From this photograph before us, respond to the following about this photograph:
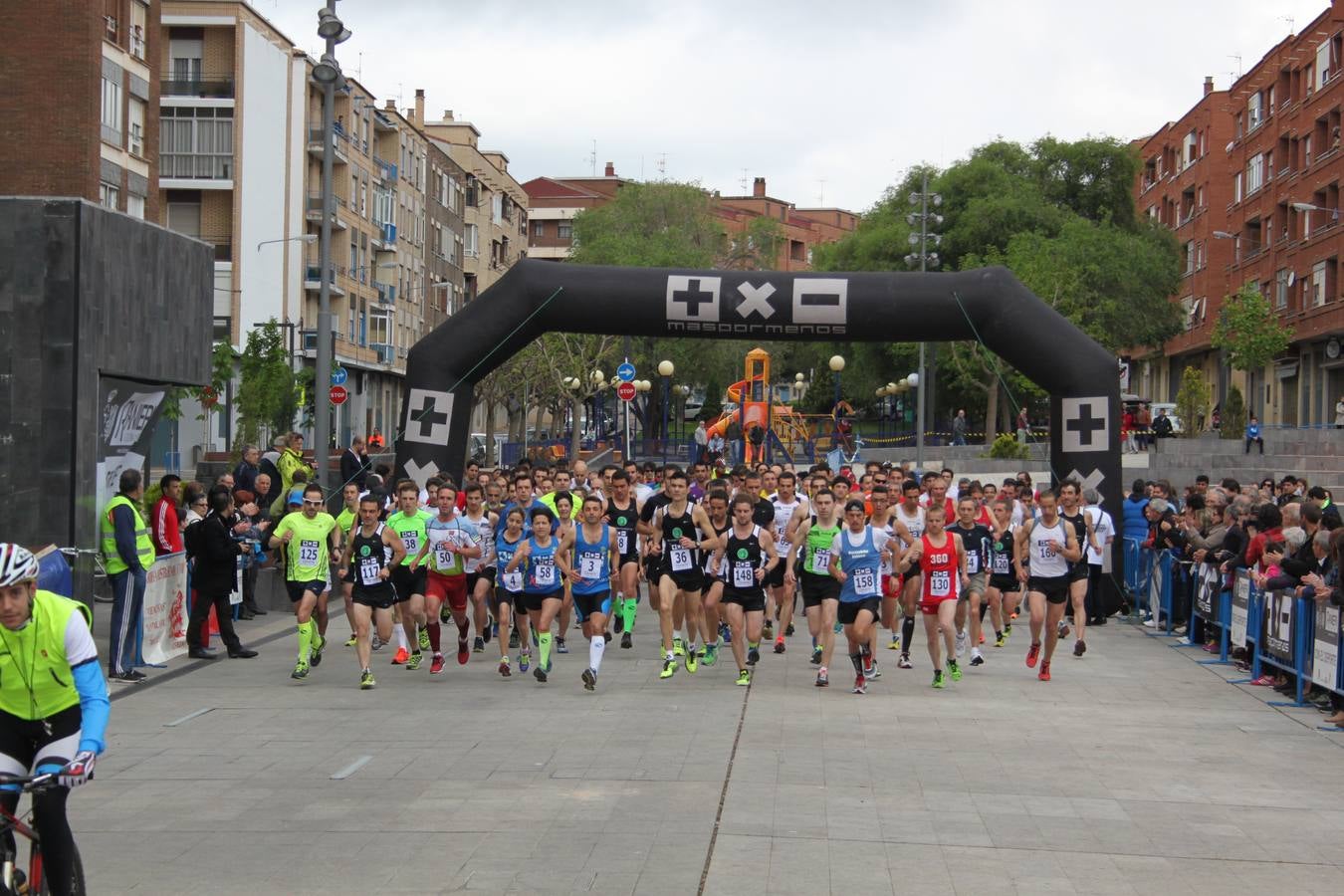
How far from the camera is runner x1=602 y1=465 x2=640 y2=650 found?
55.4 ft

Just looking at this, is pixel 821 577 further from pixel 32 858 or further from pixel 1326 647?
pixel 32 858

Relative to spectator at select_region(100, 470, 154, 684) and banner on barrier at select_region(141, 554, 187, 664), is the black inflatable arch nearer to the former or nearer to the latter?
banner on barrier at select_region(141, 554, 187, 664)

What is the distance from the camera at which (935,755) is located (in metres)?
10.9

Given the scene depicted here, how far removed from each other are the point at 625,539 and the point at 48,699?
11.2m

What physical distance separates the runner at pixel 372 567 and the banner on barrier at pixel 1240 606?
7.92 m

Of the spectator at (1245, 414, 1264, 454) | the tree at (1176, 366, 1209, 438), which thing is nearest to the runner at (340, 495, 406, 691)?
the spectator at (1245, 414, 1264, 454)

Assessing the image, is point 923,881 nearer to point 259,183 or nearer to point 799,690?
point 799,690

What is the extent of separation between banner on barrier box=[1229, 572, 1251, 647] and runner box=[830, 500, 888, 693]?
3.91 metres

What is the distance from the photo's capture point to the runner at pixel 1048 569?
15180mm

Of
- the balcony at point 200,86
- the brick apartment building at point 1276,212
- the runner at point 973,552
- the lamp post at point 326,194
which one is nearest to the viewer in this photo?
the runner at point 973,552

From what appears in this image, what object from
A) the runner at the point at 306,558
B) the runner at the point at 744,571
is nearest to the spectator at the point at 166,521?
the runner at the point at 306,558

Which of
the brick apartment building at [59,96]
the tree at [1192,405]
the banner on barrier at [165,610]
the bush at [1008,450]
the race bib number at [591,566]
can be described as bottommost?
the banner on barrier at [165,610]

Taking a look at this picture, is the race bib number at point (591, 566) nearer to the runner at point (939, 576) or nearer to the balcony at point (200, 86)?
the runner at point (939, 576)

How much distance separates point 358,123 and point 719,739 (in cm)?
5879
